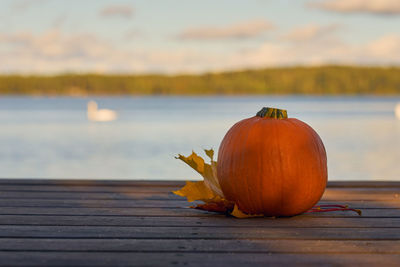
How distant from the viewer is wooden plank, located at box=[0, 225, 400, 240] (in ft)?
10.0

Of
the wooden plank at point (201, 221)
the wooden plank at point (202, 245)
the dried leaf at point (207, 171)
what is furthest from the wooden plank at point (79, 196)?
the wooden plank at point (202, 245)

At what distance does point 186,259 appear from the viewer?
262 cm

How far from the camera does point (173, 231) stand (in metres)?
3.19

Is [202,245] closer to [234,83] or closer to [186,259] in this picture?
[186,259]

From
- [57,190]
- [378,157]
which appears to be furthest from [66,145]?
[57,190]

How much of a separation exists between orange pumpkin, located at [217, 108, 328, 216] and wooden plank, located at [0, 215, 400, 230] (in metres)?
0.13

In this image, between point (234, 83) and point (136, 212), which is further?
point (234, 83)

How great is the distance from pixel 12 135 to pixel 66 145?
300 inches

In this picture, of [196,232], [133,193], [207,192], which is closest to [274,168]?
[207,192]

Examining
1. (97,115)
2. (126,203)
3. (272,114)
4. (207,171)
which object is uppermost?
(97,115)

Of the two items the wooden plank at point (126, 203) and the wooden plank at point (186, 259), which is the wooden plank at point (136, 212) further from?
the wooden plank at point (186, 259)

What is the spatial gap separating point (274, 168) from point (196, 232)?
0.79m

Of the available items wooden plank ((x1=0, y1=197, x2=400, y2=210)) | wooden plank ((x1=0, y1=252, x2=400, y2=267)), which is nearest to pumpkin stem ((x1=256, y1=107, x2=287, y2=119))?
wooden plank ((x1=0, y1=197, x2=400, y2=210))

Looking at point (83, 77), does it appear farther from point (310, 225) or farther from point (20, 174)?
point (310, 225)
